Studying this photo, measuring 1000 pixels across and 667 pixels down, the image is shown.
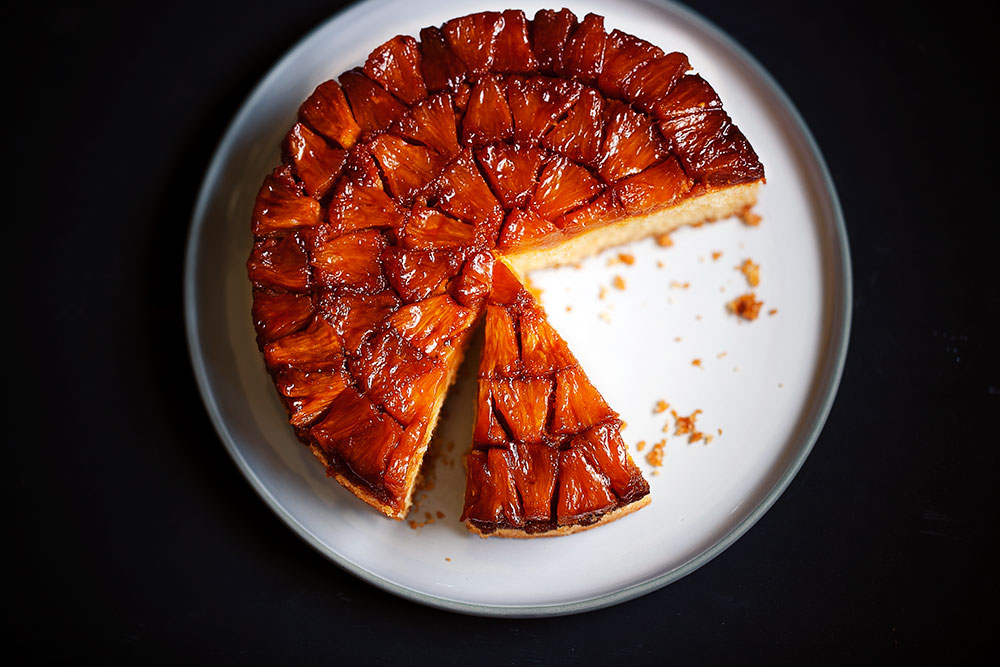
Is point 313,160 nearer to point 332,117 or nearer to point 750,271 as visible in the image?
point 332,117

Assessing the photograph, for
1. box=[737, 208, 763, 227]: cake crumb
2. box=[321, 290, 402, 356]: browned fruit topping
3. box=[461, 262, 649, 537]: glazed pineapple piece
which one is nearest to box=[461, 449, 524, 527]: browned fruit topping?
box=[461, 262, 649, 537]: glazed pineapple piece

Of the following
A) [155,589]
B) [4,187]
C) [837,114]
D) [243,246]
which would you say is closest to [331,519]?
[155,589]

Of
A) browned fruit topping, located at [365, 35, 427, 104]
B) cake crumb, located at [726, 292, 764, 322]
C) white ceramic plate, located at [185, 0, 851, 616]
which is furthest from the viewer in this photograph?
cake crumb, located at [726, 292, 764, 322]

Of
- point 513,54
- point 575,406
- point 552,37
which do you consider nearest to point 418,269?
point 575,406

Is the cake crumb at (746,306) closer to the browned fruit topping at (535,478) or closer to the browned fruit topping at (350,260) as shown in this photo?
the browned fruit topping at (535,478)

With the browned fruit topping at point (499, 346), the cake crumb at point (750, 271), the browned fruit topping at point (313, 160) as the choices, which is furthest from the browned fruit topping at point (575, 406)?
the browned fruit topping at point (313, 160)

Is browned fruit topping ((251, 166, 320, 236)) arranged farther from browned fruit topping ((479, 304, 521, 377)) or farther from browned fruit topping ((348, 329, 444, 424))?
browned fruit topping ((479, 304, 521, 377))
